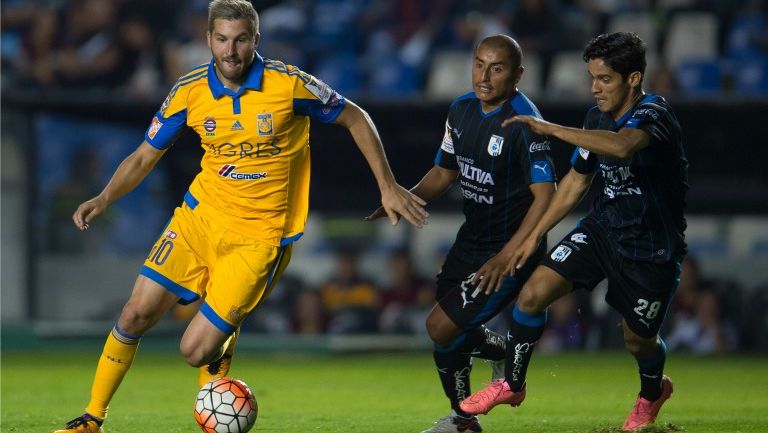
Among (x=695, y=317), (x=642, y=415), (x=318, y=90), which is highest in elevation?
(x=318, y=90)

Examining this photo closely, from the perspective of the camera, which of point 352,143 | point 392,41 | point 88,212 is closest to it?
point 88,212

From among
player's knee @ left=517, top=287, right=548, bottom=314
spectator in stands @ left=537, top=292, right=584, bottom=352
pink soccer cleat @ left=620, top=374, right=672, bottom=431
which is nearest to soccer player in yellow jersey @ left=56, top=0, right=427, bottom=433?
player's knee @ left=517, top=287, right=548, bottom=314

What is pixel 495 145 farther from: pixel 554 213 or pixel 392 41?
pixel 392 41

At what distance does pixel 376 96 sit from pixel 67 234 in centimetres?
495

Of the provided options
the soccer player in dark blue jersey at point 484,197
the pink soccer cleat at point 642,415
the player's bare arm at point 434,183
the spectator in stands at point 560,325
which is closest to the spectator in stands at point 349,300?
the spectator in stands at point 560,325

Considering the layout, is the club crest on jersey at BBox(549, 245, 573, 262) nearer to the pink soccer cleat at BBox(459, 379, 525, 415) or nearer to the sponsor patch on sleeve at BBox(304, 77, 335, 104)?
the pink soccer cleat at BBox(459, 379, 525, 415)

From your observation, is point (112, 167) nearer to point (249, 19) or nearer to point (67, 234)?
point (67, 234)

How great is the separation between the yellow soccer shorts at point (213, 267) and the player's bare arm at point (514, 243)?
3.82 feet

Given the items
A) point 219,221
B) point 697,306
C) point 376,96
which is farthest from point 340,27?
point 219,221

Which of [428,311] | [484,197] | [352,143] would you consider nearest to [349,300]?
[428,311]

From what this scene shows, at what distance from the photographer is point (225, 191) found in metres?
6.60

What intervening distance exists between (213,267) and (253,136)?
0.76 m

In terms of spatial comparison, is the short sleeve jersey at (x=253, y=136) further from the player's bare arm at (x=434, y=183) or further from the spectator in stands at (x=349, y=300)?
the spectator in stands at (x=349, y=300)

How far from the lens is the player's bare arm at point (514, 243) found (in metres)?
6.62
